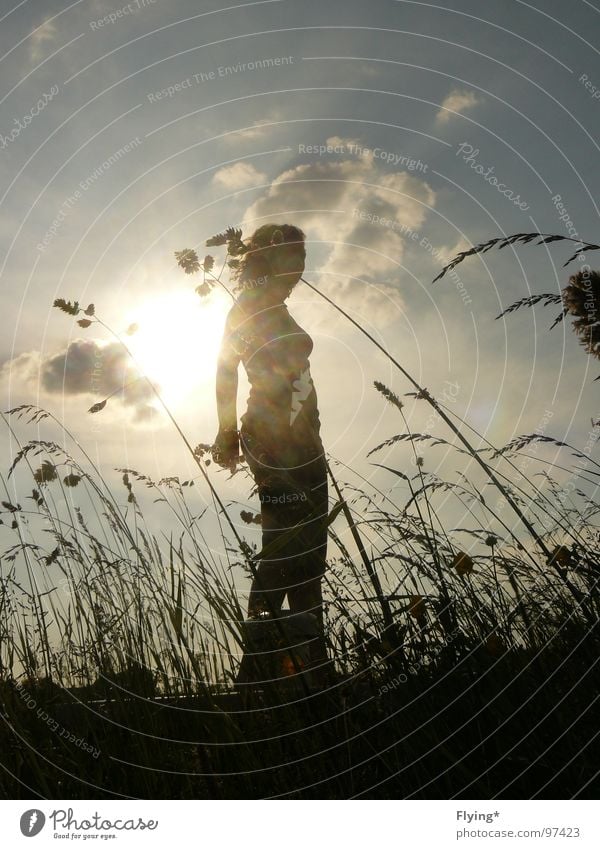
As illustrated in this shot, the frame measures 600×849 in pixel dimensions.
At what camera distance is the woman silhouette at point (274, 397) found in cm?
366

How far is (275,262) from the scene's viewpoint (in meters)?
3.88

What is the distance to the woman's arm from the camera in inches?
139

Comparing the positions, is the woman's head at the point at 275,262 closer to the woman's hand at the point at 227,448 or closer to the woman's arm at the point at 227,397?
the woman's arm at the point at 227,397

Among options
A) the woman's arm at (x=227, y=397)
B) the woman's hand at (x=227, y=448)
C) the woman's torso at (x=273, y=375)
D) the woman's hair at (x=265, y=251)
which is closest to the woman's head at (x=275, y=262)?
the woman's hair at (x=265, y=251)
